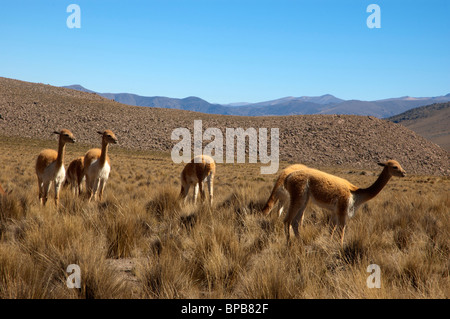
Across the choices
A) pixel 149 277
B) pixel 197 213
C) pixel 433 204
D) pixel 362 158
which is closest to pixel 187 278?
pixel 149 277

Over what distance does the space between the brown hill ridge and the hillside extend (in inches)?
1902

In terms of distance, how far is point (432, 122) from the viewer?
131875 mm

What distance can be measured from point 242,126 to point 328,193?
56.2 meters

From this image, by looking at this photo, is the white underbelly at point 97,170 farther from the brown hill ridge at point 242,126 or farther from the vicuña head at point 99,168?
the brown hill ridge at point 242,126

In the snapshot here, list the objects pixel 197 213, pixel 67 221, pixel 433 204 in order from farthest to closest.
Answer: pixel 433 204 < pixel 197 213 < pixel 67 221

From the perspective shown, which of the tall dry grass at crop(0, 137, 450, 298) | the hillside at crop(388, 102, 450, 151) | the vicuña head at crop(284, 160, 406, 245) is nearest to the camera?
the tall dry grass at crop(0, 137, 450, 298)

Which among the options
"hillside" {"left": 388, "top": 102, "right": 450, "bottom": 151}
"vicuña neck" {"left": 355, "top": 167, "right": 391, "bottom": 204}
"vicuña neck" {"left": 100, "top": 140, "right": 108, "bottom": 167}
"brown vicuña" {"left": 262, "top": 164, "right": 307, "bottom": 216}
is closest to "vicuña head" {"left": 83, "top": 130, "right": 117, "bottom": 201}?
"vicuña neck" {"left": 100, "top": 140, "right": 108, "bottom": 167}

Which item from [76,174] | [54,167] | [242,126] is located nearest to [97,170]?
[54,167]

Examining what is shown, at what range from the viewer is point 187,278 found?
11.8ft

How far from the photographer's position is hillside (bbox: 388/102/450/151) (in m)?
112

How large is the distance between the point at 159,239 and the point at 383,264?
2.72 meters

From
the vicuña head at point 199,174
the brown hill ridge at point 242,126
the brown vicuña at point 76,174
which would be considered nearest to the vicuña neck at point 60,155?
the brown vicuña at point 76,174

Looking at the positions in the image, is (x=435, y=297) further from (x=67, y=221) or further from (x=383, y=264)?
(x=67, y=221)

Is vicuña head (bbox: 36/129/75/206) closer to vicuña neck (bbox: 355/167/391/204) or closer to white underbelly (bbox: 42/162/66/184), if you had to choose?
white underbelly (bbox: 42/162/66/184)
